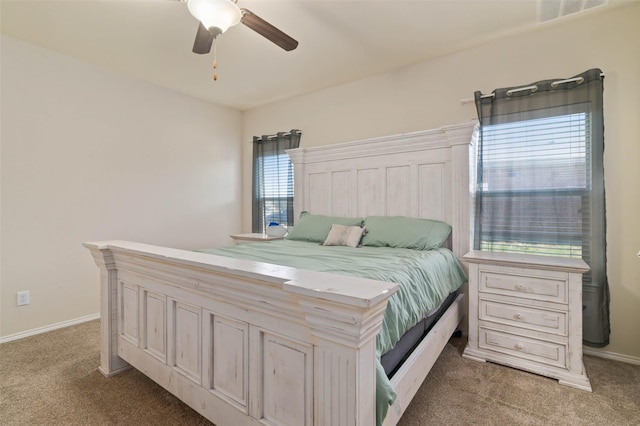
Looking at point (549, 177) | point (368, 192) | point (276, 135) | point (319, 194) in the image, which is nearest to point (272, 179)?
point (276, 135)

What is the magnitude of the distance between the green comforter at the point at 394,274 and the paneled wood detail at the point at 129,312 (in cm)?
51

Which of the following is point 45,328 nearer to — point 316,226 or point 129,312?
point 129,312

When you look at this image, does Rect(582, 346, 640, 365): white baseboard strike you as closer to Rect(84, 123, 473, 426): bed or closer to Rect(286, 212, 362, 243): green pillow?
Rect(84, 123, 473, 426): bed

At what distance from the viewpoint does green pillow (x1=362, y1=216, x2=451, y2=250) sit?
7.99 ft

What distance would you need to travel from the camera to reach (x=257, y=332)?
43.9 inches

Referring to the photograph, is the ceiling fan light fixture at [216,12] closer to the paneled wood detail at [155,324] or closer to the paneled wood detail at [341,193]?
the paneled wood detail at [155,324]

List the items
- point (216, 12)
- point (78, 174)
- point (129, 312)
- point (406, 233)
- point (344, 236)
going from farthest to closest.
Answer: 1. point (78, 174)
2. point (344, 236)
3. point (406, 233)
4. point (129, 312)
5. point (216, 12)

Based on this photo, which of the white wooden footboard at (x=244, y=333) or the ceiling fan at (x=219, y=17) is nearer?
the white wooden footboard at (x=244, y=333)

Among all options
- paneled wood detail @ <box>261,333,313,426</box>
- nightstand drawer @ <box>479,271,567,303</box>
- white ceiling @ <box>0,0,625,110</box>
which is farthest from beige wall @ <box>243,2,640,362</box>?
paneled wood detail @ <box>261,333,313,426</box>

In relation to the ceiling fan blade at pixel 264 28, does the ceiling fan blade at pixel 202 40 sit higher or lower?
lower

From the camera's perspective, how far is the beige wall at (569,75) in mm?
2117

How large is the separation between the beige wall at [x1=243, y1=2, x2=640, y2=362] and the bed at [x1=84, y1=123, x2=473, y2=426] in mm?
549

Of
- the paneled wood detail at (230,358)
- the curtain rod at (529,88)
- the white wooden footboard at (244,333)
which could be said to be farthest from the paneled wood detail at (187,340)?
the curtain rod at (529,88)

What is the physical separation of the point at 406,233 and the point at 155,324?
6.25 feet
